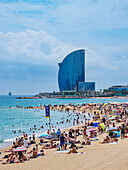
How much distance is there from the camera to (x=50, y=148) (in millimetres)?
14641

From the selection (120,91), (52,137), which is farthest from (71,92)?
(52,137)

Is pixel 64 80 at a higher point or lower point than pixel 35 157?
higher

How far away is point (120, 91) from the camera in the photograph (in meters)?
180

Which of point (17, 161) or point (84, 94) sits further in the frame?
point (84, 94)

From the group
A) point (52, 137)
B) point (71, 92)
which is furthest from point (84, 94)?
point (52, 137)

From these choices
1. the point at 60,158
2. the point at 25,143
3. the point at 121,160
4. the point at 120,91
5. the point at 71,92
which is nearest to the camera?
the point at 121,160

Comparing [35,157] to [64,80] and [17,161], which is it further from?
[64,80]

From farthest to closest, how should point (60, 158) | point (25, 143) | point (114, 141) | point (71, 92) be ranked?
point (71, 92) < point (25, 143) < point (114, 141) < point (60, 158)

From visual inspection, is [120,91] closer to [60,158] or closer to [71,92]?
[71,92]

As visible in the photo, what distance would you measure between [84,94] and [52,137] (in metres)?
169

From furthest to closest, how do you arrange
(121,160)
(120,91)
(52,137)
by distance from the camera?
(120,91) → (52,137) → (121,160)

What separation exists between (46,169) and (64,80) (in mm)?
190359

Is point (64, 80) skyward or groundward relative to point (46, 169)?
skyward

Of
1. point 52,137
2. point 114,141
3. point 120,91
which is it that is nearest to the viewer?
point 114,141
